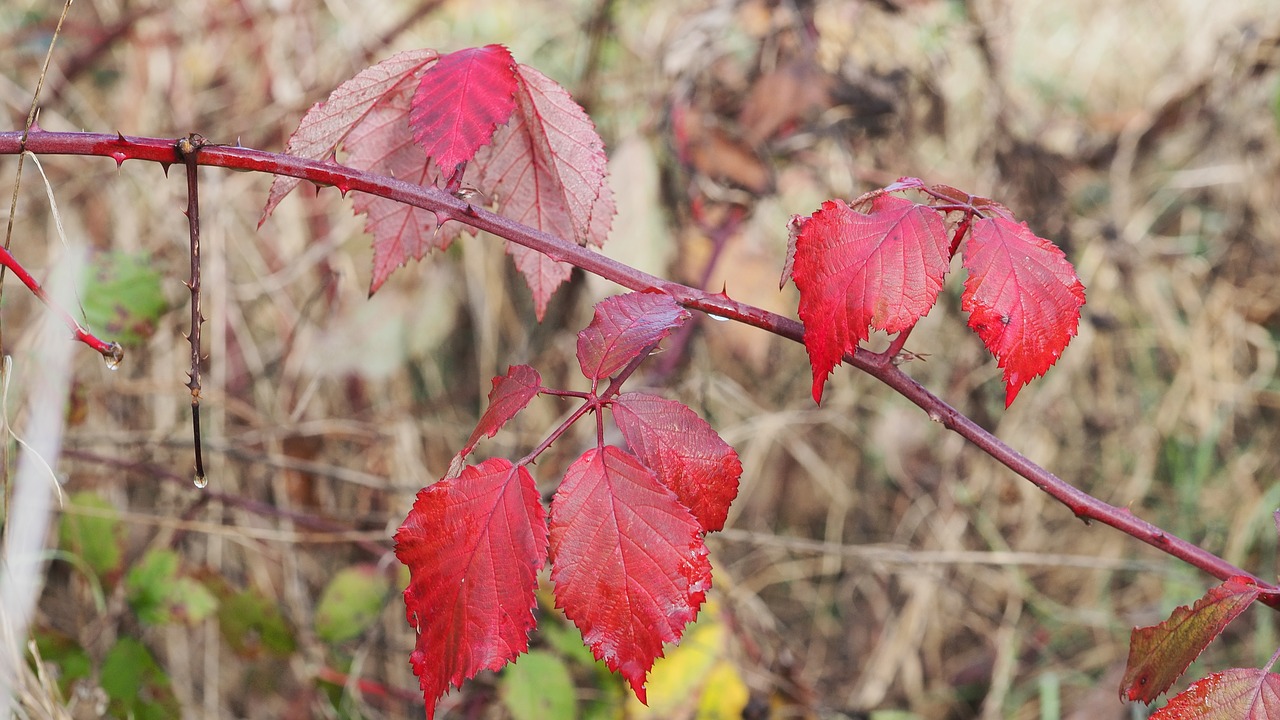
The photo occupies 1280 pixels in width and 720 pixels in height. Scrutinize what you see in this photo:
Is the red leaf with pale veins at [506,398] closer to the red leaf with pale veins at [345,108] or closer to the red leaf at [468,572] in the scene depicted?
the red leaf at [468,572]

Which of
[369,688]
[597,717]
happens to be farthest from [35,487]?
[597,717]

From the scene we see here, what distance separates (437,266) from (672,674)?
40.7 inches

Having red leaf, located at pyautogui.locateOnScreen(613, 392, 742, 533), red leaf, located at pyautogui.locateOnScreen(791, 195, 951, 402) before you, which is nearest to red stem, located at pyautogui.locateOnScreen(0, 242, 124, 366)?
red leaf, located at pyautogui.locateOnScreen(613, 392, 742, 533)

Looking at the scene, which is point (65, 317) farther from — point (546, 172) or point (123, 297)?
point (123, 297)

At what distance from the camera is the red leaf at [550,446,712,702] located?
0.59 meters

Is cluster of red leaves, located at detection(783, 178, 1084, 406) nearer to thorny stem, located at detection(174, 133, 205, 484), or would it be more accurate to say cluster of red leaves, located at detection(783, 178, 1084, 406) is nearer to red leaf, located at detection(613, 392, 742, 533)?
red leaf, located at detection(613, 392, 742, 533)

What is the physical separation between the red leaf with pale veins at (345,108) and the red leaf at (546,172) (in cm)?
8

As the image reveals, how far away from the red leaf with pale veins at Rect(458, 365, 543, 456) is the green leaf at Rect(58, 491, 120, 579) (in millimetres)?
957

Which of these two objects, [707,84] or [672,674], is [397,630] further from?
[707,84]

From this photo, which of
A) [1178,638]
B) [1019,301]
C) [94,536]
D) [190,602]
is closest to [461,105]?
[1019,301]

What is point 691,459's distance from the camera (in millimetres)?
629

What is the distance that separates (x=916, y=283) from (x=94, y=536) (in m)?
1.25

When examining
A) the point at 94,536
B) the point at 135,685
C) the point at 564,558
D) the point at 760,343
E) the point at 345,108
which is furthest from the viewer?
the point at 760,343

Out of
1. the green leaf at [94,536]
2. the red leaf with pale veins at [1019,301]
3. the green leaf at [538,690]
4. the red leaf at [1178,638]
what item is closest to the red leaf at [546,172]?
the red leaf with pale veins at [1019,301]
